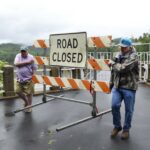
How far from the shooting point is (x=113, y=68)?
7430mm

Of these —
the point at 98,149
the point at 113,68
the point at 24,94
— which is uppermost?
the point at 113,68

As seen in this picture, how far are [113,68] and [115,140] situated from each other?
Answer: 1.33 metres

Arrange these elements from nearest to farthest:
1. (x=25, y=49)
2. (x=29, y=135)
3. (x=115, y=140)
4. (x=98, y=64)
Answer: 1. (x=115, y=140)
2. (x=29, y=135)
3. (x=98, y=64)
4. (x=25, y=49)

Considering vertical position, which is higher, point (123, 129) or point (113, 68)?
point (113, 68)

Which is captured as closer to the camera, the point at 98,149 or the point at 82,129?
the point at 98,149

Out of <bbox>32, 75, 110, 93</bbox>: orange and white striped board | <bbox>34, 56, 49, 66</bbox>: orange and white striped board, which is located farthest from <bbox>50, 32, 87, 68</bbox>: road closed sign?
<bbox>32, 75, 110, 93</bbox>: orange and white striped board

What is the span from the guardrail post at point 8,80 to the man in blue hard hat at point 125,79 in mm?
5426

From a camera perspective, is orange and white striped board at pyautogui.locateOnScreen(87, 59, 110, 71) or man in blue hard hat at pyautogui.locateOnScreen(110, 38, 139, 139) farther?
orange and white striped board at pyautogui.locateOnScreen(87, 59, 110, 71)

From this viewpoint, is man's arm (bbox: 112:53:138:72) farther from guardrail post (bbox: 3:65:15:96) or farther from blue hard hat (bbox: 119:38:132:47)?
guardrail post (bbox: 3:65:15:96)

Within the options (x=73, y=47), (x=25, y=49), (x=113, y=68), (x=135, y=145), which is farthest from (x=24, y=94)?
(x=135, y=145)

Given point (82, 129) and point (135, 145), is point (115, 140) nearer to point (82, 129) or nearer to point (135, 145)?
point (135, 145)

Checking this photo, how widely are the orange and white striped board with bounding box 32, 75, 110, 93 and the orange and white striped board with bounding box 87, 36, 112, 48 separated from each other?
0.78 meters

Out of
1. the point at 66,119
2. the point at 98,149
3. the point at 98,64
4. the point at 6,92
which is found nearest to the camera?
the point at 98,149

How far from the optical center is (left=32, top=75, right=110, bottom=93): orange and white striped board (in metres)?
8.32
